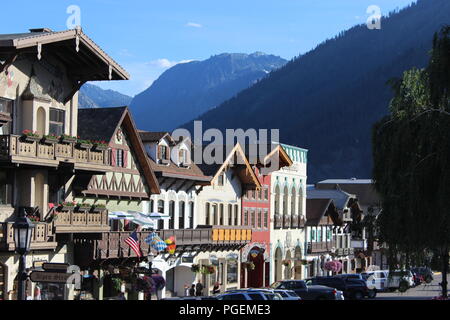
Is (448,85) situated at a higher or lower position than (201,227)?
higher

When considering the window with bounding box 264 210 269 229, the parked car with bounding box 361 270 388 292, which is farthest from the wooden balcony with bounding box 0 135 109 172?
the window with bounding box 264 210 269 229

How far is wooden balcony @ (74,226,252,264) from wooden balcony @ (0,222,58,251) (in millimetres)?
3871

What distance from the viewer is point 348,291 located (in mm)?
A: 66312

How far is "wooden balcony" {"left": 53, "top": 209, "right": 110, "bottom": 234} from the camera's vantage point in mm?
38625

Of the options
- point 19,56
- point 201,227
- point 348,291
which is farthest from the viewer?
point 348,291

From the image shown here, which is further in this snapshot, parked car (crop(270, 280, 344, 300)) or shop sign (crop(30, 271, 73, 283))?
parked car (crop(270, 280, 344, 300))

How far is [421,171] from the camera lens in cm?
3338

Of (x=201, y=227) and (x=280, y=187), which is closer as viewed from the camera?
(x=201, y=227)

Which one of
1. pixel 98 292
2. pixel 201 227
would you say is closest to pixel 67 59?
pixel 98 292

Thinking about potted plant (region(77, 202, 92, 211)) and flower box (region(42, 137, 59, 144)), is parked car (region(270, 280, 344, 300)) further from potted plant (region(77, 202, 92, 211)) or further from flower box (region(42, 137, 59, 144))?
flower box (region(42, 137, 59, 144))

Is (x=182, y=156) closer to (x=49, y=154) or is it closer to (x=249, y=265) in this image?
(x=249, y=265)

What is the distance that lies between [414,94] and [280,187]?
42.3 meters

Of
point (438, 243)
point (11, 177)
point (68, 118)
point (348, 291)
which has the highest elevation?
point (68, 118)

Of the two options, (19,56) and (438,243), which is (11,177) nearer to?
(19,56)
